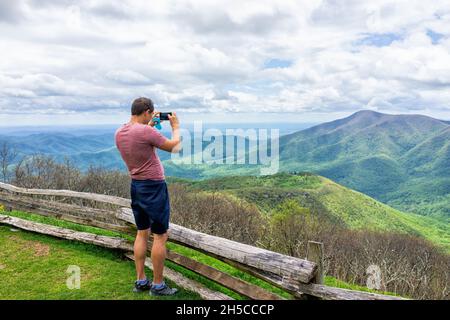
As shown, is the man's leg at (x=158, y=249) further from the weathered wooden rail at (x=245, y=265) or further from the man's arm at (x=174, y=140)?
the man's arm at (x=174, y=140)

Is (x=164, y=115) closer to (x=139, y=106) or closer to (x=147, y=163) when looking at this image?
(x=139, y=106)

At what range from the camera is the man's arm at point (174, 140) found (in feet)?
13.6

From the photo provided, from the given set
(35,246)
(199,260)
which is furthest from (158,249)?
(35,246)

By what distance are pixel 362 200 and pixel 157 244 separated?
116 metres

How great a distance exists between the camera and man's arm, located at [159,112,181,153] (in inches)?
163

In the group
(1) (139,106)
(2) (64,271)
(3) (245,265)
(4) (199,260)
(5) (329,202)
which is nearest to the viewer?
(1) (139,106)

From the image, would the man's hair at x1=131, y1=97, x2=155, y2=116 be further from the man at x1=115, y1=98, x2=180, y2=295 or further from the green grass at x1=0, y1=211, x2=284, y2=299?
the green grass at x1=0, y1=211, x2=284, y2=299

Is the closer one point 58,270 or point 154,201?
point 154,201

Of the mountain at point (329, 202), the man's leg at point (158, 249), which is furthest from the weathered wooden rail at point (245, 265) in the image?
the mountain at point (329, 202)

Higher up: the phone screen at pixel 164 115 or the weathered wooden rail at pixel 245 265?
the phone screen at pixel 164 115

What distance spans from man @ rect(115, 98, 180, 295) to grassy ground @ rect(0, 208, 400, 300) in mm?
1039

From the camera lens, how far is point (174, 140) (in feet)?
13.7

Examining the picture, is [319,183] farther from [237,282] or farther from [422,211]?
[237,282]

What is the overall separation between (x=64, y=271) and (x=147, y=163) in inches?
111
